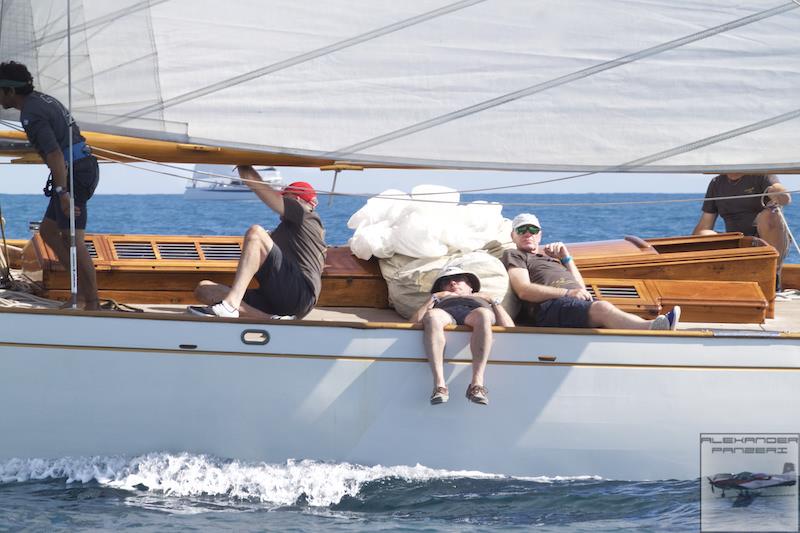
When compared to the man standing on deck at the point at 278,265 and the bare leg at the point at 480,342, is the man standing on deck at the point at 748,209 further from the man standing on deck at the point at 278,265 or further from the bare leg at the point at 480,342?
the man standing on deck at the point at 278,265

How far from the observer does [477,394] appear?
16.0 feet

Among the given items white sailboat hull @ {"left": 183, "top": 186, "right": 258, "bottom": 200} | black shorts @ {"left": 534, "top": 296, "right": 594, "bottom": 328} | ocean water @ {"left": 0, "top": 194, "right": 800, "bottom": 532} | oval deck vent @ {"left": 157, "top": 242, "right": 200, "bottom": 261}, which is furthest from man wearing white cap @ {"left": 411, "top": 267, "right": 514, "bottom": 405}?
white sailboat hull @ {"left": 183, "top": 186, "right": 258, "bottom": 200}

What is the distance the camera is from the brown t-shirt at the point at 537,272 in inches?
212

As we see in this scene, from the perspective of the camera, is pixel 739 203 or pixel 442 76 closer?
pixel 442 76

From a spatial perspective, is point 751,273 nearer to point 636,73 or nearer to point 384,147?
point 636,73

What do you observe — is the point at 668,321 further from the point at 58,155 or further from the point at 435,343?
the point at 58,155

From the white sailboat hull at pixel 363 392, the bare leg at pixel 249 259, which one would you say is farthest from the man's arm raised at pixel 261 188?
the white sailboat hull at pixel 363 392

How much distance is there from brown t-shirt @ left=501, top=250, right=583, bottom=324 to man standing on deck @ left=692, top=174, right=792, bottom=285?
4.94ft

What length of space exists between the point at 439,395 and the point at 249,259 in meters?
1.13

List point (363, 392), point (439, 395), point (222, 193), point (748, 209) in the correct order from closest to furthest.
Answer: point (439, 395)
point (363, 392)
point (748, 209)
point (222, 193)

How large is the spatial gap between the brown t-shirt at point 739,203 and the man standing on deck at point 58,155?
12.5 feet

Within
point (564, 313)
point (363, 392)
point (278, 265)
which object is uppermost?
point (278, 265)

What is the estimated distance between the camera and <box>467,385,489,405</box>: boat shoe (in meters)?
4.87

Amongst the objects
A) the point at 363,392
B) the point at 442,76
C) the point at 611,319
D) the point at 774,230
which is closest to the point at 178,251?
the point at 363,392
